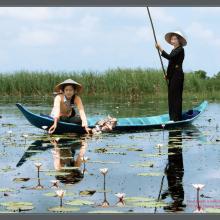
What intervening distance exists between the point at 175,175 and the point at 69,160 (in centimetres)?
147

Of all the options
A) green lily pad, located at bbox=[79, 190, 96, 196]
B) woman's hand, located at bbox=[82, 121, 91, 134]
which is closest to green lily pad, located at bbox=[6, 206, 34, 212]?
green lily pad, located at bbox=[79, 190, 96, 196]

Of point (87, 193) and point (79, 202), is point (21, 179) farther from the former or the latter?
point (79, 202)

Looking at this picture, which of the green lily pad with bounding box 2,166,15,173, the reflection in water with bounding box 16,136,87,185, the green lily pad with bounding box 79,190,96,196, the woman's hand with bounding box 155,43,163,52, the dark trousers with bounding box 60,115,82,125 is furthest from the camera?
the woman's hand with bounding box 155,43,163,52

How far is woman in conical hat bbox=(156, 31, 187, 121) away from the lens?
10.2 meters

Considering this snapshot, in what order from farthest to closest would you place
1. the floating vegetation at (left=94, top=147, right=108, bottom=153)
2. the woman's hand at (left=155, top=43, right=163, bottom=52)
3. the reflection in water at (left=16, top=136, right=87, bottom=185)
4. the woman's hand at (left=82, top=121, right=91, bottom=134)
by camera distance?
1. the woman's hand at (left=155, top=43, right=163, bottom=52)
2. the woman's hand at (left=82, top=121, right=91, bottom=134)
3. the floating vegetation at (left=94, top=147, right=108, bottom=153)
4. the reflection in water at (left=16, top=136, right=87, bottom=185)

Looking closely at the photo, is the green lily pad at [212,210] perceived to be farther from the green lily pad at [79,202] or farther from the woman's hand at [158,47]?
the woman's hand at [158,47]

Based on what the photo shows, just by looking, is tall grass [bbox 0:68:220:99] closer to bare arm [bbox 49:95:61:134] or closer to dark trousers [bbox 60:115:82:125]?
dark trousers [bbox 60:115:82:125]

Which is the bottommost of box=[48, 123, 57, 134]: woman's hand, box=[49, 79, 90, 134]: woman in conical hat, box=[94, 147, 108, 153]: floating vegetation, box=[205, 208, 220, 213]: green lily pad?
box=[205, 208, 220, 213]: green lily pad

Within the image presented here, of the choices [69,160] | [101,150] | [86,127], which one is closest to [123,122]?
[86,127]

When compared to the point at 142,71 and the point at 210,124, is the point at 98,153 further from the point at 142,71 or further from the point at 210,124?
the point at 142,71

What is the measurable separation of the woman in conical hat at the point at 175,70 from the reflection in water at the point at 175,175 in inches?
73.7

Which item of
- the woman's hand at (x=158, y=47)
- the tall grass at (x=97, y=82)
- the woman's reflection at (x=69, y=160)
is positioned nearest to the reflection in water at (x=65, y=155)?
the woman's reflection at (x=69, y=160)

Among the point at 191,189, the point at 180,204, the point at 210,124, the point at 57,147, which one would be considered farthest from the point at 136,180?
the point at 210,124

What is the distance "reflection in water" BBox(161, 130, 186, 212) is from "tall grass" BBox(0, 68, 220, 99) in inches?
338
